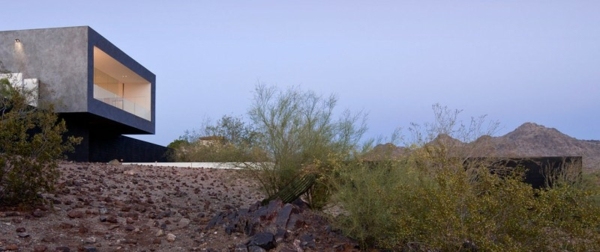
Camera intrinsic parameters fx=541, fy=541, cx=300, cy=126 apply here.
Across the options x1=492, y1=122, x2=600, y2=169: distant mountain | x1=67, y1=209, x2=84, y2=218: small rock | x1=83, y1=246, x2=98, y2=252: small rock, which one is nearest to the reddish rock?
x1=83, y1=246, x2=98, y2=252: small rock

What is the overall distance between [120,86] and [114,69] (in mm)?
3248

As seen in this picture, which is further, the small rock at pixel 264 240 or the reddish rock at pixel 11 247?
the small rock at pixel 264 240

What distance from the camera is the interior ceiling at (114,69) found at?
2279cm

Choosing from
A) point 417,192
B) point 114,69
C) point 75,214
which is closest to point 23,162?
point 75,214

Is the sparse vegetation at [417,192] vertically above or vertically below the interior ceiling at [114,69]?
below

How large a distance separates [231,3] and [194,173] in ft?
17.8

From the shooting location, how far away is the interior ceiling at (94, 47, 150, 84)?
22.8 m

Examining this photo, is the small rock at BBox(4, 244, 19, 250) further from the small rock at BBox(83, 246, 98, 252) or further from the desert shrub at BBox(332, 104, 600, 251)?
the desert shrub at BBox(332, 104, 600, 251)

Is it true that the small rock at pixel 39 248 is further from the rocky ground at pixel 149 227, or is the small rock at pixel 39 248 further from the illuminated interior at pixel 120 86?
the illuminated interior at pixel 120 86

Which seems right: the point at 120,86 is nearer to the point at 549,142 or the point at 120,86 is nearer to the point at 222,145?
the point at 222,145

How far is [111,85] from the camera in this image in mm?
27688

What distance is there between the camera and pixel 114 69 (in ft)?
82.3

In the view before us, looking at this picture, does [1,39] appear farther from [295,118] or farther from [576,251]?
[576,251]

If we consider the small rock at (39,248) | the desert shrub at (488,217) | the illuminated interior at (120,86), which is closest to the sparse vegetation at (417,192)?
the desert shrub at (488,217)
